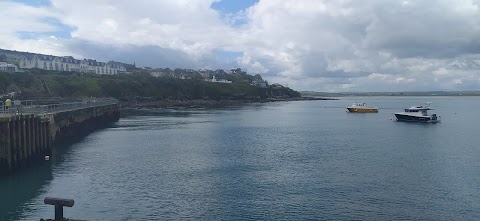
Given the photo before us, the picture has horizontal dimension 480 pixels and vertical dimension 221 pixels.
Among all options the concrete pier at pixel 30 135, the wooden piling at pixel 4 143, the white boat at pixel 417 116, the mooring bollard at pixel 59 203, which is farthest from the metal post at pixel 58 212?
the white boat at pixel 417 116

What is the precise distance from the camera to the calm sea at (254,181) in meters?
27.0

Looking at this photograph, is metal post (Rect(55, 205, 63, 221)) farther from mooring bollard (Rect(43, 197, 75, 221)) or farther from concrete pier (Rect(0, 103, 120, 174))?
concrete pier (Rect(0, 103, 120, 174))

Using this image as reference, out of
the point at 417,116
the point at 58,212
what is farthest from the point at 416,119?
the point at 58,212

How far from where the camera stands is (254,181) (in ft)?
115

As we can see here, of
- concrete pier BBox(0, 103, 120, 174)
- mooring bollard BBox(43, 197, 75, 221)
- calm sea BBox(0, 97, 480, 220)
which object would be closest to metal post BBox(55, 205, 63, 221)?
mooring bollard BBox(43, 197, 75, 221)

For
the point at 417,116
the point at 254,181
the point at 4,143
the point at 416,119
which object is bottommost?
the point at 254,181

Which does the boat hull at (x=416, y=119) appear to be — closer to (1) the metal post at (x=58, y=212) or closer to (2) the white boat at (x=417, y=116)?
(2) the white boat at (x=417, y=116)

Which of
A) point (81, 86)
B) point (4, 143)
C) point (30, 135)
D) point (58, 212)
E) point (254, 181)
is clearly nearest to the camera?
point (58, 212)

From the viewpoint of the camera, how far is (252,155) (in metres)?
48.5

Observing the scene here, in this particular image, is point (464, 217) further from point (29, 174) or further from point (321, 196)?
point (29, 174)

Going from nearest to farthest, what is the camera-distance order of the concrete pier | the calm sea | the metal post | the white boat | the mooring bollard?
the mooring bollard
the metal post
the calm sea
the concrete pier
the white boat

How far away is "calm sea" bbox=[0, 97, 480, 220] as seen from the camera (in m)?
27.0

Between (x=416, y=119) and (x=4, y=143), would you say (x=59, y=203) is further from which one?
(x=416, y=119)

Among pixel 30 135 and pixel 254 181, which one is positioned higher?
pixel 30 135
